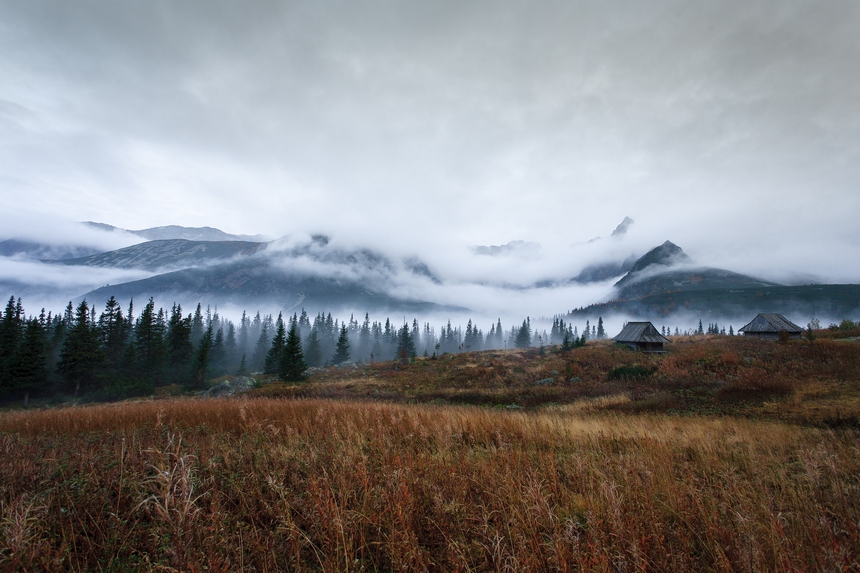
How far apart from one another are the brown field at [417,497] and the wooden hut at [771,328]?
45194 mm

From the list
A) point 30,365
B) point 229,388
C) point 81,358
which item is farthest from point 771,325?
point 30,365

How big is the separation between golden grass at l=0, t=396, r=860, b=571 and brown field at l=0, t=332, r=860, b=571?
3 cm

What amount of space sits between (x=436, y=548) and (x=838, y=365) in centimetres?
2853

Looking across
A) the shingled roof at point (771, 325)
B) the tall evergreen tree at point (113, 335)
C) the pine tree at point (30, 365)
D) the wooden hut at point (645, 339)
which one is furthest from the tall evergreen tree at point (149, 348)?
the shingled roof at point (771, 325)

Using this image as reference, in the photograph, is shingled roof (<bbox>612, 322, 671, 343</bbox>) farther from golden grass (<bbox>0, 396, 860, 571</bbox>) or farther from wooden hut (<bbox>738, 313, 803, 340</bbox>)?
golden grass (<bbox>0, 396, 860, 571</bbox>)

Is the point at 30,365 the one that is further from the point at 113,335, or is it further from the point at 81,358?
the point at 113,335

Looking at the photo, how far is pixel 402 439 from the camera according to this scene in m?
6.64

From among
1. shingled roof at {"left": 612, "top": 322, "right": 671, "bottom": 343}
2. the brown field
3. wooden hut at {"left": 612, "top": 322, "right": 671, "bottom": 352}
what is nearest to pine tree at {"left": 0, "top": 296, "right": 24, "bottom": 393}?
the brown field

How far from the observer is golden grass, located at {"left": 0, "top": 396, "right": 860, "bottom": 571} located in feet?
8.68

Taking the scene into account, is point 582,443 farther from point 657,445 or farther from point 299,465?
point 299,465

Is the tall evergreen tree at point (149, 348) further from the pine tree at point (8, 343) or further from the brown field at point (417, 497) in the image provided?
the brown field at point (417, 497)

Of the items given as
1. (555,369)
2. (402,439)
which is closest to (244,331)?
(555,369)

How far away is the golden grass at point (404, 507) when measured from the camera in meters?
2.65

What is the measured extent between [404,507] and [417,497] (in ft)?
1.60
